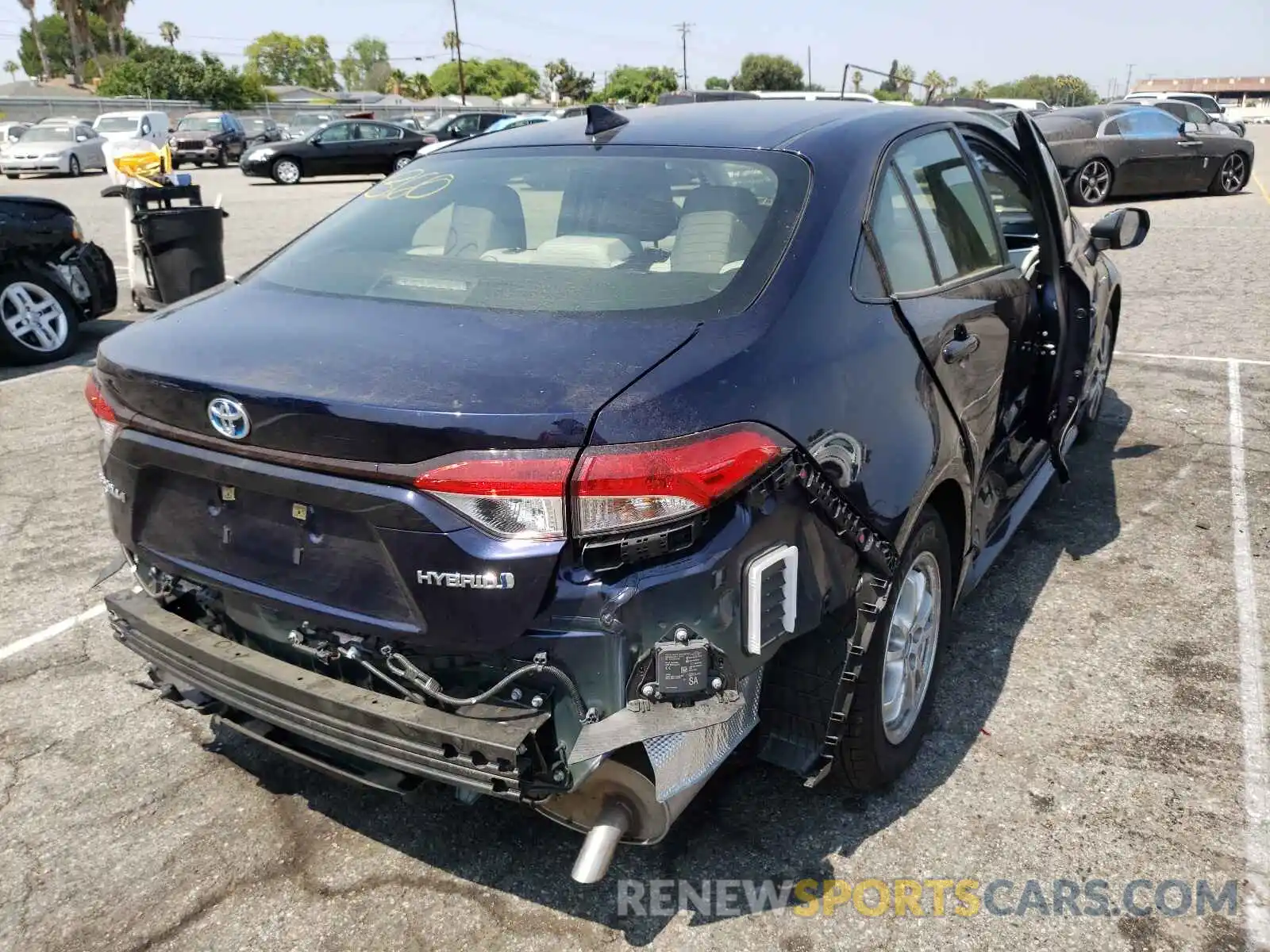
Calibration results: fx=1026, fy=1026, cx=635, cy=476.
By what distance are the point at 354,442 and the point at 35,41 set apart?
11850 centimetres

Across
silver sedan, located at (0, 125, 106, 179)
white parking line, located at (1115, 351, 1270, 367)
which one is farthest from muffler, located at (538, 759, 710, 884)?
silver sedan, located at (0, 125, 106, 179)

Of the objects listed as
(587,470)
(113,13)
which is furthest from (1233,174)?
(113,13)

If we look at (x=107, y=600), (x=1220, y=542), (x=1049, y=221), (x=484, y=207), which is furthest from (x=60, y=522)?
(x=1220, y=542)

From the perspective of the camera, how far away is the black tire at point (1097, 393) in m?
5.29

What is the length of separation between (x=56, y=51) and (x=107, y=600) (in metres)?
124

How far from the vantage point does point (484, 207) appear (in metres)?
3.12

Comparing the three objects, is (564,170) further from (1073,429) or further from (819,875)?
(1073,429)

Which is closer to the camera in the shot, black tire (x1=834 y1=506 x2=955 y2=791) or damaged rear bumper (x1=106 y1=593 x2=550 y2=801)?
damaged rear bumper (x1=106 y1=593 x2=550 y2=801)

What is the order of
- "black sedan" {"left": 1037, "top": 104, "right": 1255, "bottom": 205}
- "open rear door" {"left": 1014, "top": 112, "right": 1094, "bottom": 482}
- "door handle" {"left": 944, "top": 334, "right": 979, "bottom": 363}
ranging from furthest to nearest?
1. "black sedan" {"left": 1037, "top": 104, "right": 1255, "bottom": 205}
2. "open rear door" {"left": 1014, "top": 112, "right": 1094, "bottom": 482}
3. "door handle" {"left": 944, "top": 334, "right": 979, "bottom": 363}

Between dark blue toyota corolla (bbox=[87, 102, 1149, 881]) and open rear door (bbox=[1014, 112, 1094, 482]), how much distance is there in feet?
2.74

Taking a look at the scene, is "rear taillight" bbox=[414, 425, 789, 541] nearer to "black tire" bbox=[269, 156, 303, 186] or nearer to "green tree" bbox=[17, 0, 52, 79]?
"black tire" bbox=[269, 156, 303, 186]

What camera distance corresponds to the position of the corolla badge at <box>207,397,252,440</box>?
2.20 m

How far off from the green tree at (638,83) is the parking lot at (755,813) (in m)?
88.9

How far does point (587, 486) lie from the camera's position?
194cm
